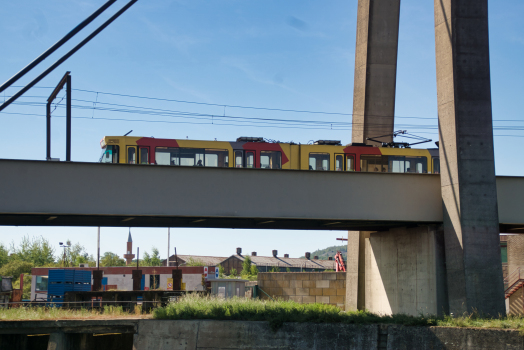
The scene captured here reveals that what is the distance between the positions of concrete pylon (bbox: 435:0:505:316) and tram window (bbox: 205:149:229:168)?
10.8 m

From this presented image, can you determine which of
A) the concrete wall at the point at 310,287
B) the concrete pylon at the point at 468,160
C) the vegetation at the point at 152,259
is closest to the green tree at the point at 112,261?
the vegetation at the point at 152,259

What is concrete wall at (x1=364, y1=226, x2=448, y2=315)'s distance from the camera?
67.6 feet

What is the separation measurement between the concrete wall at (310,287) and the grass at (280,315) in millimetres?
10049

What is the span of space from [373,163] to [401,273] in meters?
6.52

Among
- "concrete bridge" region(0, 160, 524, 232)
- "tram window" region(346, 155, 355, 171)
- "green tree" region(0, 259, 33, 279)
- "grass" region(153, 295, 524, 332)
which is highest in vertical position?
"tram window" region(346, 155, 355, 171)

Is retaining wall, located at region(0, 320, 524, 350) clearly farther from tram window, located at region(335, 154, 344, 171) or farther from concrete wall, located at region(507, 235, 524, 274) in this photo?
concrete wall, located at region(507, 235, 524, 274)

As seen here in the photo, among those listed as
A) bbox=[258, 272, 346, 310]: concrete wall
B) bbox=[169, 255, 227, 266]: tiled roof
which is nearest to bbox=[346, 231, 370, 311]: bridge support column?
bbox=[258, 272, 346, 310]: concrete wall

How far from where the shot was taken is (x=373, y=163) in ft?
89.3

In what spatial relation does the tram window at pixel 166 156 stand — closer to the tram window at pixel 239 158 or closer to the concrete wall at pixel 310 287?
the tram window at pixel 239 158

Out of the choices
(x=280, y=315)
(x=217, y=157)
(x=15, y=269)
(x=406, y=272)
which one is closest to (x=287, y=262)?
(x=15, y=269)

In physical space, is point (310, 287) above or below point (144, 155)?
below

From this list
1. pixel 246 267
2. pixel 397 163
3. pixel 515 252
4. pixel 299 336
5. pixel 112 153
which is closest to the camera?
pixel 299 336

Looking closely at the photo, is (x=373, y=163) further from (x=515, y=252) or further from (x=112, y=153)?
(x=515, y=252)

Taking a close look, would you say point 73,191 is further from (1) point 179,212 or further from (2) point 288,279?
(2) point 288,279
